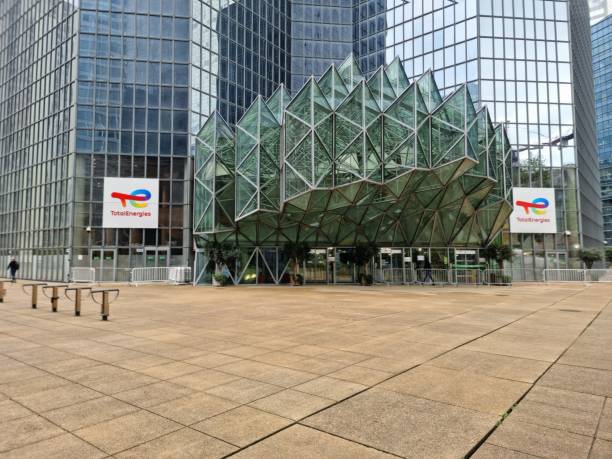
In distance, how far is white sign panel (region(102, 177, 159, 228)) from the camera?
3372cm

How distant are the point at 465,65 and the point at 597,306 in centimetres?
3448

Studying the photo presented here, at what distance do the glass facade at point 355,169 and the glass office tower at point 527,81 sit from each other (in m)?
11.6

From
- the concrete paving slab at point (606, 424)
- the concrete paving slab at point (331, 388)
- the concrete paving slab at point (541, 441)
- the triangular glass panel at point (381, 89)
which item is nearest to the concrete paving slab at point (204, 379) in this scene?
the concrete paving slab at point (331, 388)

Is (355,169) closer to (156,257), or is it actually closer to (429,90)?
(429,90)

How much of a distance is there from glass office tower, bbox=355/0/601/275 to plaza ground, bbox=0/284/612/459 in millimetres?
34346

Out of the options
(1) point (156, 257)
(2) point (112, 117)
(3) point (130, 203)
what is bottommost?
(1) point (156, 257)

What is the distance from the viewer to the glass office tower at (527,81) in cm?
4109

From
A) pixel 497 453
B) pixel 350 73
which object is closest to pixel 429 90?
pixel 350 73

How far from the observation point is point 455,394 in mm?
5398

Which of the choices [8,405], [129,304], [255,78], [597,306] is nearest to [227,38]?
[255,78]

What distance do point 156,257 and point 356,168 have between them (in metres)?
19.3

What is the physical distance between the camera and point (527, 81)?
42.7 meters

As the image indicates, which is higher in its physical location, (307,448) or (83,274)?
(83,274)

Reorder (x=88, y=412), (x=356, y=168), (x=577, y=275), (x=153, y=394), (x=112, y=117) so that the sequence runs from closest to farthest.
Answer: (x=88, y=412)
(x=153, y=394)
(x=356, y=168)
(x=112, y=117)
(x=577, y=275)
